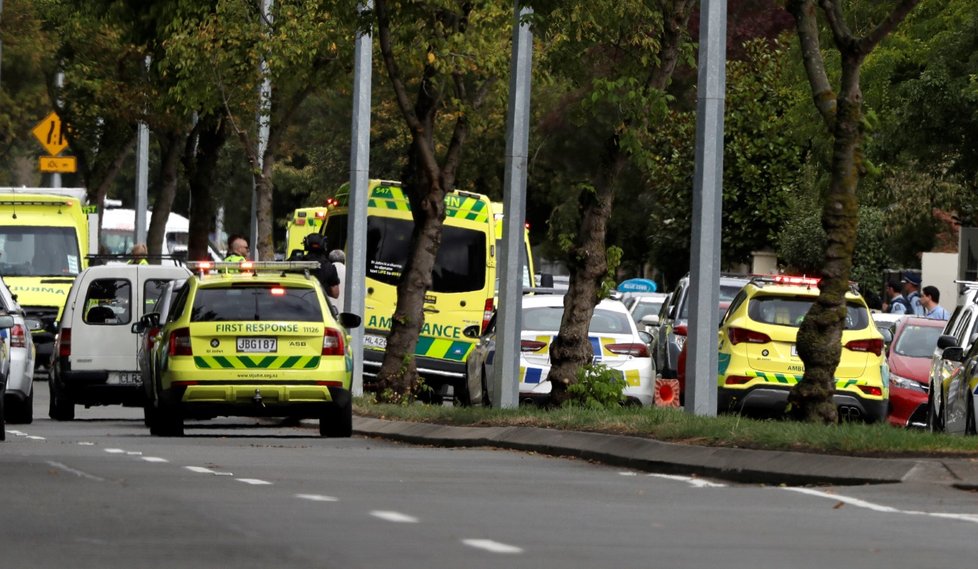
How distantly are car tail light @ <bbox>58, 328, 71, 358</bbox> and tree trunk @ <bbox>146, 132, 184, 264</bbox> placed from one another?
18.0 metres

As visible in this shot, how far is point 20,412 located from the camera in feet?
82.0

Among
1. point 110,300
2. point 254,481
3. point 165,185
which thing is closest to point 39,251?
point 165,185

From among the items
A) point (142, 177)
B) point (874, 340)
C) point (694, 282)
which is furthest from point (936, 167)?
point (694, 282)

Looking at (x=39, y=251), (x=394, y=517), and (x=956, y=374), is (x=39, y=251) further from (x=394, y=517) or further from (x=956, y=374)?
(x=394, y=517)

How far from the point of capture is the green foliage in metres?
22.9

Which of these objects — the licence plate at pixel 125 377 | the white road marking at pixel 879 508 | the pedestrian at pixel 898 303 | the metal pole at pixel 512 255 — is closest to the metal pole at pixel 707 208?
the metal pole at pixel 512 255

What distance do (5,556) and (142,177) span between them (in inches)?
1644

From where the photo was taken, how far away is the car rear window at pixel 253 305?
2155 cm

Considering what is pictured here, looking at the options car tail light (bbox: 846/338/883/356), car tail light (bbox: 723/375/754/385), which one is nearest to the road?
car tail light (bbox: 723/375/754/385)

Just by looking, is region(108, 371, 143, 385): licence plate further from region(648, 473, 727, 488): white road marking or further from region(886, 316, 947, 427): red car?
region(648, 473, 727, 488): white road marking

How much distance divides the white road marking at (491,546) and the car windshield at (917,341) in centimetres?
1919

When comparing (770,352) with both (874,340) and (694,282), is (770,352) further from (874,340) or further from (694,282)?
(694,282)

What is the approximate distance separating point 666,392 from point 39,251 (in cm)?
1282

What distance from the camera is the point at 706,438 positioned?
1736cm
